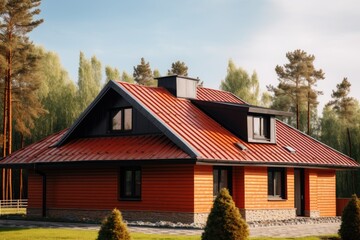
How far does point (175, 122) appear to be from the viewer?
2497 centimetres

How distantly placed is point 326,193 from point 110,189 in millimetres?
12018

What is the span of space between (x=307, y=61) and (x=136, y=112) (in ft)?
104

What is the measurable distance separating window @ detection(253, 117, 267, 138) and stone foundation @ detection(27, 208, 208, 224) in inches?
224

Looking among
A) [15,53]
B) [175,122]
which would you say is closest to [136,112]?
[175,122]

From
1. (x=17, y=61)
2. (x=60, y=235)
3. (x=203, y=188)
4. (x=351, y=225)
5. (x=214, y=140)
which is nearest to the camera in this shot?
(x=351, y=225)

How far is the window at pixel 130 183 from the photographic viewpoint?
2483 centimetres

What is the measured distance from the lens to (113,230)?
1303 cm

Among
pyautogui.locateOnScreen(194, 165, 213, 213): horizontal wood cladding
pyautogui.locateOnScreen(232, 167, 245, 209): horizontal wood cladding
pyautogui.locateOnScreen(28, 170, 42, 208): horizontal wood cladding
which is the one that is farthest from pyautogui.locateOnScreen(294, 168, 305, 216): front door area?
pyautogui.locateOnScreen(28, 170, 42, 208): horizontal wood cladding

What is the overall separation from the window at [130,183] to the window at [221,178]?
323 centimetres

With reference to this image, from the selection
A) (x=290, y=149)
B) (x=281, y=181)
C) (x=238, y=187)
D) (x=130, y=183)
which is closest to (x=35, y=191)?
(x=130, y=183)

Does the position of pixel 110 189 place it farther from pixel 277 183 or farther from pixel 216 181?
pixel 277 183

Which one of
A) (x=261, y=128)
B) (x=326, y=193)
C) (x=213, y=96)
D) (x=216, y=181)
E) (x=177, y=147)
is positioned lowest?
(x=326, y=193)

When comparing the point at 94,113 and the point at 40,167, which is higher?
the point at 94,113

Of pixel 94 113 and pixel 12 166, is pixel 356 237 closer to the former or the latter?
pixel 94 113
